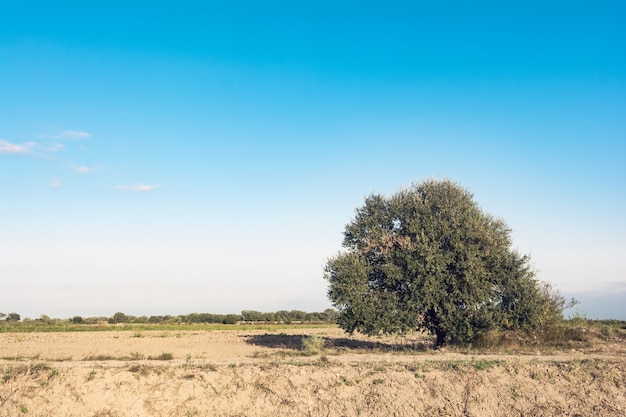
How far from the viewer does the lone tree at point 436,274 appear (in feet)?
103

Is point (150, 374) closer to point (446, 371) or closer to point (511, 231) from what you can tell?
point (446, 371)

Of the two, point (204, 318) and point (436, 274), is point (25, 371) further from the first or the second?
point (204, 318)

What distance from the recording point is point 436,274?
3122 cm

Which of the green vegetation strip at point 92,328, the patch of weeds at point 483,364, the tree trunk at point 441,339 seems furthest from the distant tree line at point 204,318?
the patch of weeds at point 483,364

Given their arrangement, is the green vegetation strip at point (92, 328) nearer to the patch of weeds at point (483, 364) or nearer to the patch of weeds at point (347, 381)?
the patch of weeds at point (483, 364)

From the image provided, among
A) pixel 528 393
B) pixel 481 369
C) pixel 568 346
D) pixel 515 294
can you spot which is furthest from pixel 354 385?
pixel 568 346

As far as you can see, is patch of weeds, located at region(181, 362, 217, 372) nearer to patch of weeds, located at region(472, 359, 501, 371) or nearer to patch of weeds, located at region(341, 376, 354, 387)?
patch of weeds, located at region(341, 376, 354, 387)

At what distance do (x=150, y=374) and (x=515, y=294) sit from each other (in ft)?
78.6

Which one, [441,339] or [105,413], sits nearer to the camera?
[105,413]

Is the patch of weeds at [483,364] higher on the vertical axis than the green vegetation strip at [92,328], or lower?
higher

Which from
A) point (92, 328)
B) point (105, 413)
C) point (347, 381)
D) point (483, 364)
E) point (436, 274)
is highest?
point (436, 274)

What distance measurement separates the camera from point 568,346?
34688 millimetres

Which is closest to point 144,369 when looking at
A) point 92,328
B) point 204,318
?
point 92,328

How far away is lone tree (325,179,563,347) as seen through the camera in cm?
3138
